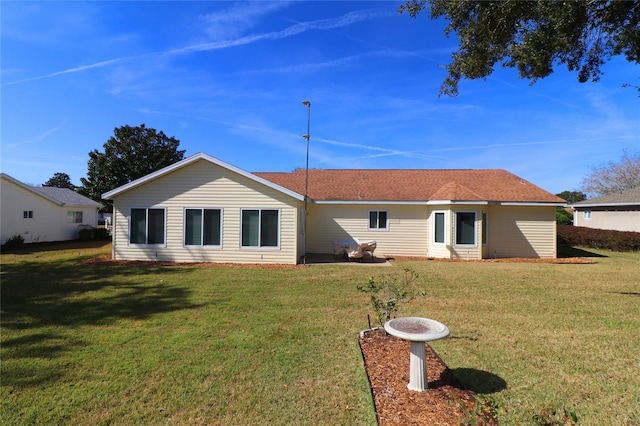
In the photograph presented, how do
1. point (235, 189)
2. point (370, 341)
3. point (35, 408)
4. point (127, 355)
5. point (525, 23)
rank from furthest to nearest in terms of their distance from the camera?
point (235, 189), point (525, 23), point (370, 341), point (127, 355), point (35, 408)

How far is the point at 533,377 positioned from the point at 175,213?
13076 mm

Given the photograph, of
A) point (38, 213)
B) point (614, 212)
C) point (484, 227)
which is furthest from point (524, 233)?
point (38, 213)

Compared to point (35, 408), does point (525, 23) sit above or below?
above

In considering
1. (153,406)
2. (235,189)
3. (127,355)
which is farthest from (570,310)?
(235,189)

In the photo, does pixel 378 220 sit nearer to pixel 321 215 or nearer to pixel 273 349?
pixel 321 215

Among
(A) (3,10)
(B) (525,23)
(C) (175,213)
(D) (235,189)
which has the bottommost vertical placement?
(C) (175,213)

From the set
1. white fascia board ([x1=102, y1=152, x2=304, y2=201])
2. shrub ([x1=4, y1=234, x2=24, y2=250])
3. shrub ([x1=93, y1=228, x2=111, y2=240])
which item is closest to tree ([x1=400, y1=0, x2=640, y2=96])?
white fascia board ([x1=102, y1=152, x2=304, y2=201])

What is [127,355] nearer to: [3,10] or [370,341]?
[370,341]

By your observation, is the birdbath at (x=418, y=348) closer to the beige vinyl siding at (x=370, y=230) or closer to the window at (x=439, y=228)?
the window at (x=439, y=228)

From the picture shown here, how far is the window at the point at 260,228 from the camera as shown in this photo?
44.4 feet

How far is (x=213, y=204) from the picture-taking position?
13.6 meters

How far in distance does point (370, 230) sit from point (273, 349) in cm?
1268

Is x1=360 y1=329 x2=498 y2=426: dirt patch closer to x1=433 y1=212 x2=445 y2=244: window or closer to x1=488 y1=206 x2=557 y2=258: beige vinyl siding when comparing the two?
x1=433 y1=212 x2=445 y2=244: window

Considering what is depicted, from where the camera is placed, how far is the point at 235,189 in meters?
13.5
